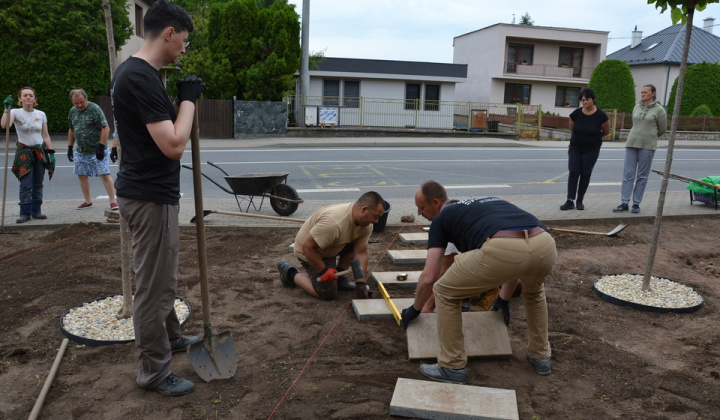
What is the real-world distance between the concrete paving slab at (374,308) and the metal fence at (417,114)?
69.1 ft

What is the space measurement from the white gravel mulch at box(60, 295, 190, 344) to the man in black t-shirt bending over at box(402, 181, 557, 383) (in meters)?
2.01

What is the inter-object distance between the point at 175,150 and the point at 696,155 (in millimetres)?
21020

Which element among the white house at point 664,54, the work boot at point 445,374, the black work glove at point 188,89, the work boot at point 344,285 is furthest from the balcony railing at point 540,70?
the black work glove at point 188,89

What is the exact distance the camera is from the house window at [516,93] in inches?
1516

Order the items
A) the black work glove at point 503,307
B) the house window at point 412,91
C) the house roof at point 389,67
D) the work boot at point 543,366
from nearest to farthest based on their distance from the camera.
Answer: the work boot at point 543,366 → the black work glove at point 503,307 → the house roof at point 389,67 → the house window at point 412,91

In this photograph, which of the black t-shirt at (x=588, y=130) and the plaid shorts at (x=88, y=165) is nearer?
the plaid shorts at (x=88, y=165)

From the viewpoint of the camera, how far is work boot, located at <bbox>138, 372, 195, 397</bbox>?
3.28 meters

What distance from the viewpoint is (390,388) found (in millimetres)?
3498

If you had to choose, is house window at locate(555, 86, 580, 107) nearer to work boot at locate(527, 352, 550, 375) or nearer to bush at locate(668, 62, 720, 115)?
bush at locate(668, 62, 720, 115)

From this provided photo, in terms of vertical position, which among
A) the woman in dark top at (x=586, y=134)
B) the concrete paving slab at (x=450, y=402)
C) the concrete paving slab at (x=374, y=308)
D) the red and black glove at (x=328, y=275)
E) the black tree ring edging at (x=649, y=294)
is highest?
the woman in dark top at (x=586, y=134)

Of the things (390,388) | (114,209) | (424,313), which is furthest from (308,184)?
(390,388)

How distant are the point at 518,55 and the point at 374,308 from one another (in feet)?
123

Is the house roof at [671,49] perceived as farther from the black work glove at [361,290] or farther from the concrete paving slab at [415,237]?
the black work glove at [361,290]

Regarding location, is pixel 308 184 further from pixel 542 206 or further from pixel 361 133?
pixel 361 133
